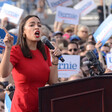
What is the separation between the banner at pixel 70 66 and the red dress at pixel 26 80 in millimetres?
3207

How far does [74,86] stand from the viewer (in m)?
3.11

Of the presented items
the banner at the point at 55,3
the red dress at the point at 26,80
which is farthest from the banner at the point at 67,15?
the red dress at the point at 26,80

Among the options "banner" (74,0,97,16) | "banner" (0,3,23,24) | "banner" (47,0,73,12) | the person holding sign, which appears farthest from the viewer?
"banner" (74,0,97,16)

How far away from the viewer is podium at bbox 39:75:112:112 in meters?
3.04

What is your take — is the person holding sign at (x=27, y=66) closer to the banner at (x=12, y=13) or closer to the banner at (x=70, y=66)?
the banner at (x=70, y=66)

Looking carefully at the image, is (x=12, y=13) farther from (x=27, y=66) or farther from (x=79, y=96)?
(x=79, y=96)

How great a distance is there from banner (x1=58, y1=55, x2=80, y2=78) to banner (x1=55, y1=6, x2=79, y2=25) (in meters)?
3.11

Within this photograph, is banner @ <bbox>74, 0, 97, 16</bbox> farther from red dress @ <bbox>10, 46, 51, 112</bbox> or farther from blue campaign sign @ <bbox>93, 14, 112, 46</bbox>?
red dress @ <bbox>10, 46, 51, 112</bbox>

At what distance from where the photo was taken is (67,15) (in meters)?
10.0

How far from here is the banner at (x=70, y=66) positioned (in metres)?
6.95

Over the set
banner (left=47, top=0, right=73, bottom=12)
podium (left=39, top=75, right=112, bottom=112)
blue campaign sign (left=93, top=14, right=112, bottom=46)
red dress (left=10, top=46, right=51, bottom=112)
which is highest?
banner (left=47, top=0, right=73, bottom=12)

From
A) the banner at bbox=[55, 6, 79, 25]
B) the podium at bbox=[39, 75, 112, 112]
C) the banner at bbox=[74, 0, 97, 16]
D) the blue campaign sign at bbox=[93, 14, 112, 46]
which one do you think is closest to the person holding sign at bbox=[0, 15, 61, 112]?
the podium at bbox=[39, 75, 112, 112]

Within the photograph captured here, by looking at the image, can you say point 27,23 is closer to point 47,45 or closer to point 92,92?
point 47,45

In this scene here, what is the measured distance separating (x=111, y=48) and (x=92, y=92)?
512 centimetres
